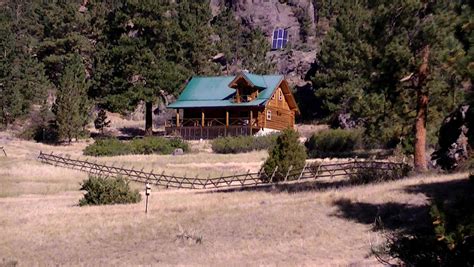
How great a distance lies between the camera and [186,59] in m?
75.5

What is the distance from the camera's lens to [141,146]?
187 ft

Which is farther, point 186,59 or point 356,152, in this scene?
point 186,59

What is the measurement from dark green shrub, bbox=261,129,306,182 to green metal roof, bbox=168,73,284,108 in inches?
1014

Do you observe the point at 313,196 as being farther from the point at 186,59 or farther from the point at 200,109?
the point at 186,59

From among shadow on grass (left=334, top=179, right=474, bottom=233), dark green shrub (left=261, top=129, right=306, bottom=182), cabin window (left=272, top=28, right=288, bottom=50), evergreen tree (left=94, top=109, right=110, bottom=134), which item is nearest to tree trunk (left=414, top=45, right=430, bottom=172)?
shadow on grass (left=334, top=179, right=474, bottom=233)

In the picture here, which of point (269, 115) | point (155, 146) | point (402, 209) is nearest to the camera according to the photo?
point (402, 209)

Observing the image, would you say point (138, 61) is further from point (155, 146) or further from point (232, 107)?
point (155, 146)

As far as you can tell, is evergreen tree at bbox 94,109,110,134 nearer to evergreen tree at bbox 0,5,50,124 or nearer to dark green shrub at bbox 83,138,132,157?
evergreen tree at bbox 0,5,50,124

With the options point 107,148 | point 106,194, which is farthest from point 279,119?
point 106,194

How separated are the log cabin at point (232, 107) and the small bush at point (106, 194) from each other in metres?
31.5

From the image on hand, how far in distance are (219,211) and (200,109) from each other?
40.8 meters

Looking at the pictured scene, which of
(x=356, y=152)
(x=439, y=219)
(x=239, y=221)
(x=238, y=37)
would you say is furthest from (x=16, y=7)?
(x=439, y=219)

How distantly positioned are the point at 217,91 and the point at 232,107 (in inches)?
130

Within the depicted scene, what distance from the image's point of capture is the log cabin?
64000 mm
